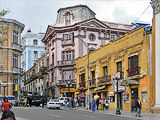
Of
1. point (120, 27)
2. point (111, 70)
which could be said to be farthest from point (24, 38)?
point (111, 70)

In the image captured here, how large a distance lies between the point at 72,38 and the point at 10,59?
14.2m

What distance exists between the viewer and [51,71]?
6538 centimetres

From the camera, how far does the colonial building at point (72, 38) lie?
59.3m

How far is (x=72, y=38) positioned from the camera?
197 ft

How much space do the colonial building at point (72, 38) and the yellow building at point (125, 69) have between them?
1453 cm

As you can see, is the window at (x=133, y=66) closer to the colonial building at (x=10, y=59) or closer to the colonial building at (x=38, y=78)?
the colonial building at (x=10, y=59)

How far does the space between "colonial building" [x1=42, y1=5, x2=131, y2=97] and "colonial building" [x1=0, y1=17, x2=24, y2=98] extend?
10115 mm

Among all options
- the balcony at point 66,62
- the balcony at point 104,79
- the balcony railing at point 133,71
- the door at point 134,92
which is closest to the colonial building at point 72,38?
the balcony at point 66,62

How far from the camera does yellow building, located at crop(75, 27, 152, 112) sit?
30.3m

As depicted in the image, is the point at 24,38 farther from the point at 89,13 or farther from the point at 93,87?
the point at 93,87

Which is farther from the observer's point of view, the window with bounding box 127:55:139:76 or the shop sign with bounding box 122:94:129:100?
the shop sign with bounding box 122:94:129:100

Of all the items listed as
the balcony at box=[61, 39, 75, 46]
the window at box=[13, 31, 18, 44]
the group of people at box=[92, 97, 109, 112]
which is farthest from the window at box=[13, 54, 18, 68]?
the group of people at box=[92, 97, 109, 112]

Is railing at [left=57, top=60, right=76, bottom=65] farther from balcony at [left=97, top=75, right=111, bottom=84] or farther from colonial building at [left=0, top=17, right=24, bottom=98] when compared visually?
balcony at [left=97, top=75, right=111, bottom=84]

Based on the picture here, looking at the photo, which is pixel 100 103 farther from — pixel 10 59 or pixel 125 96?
pixel 10 59
